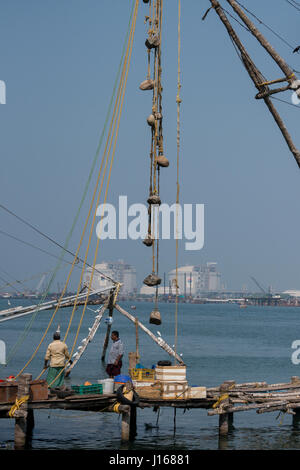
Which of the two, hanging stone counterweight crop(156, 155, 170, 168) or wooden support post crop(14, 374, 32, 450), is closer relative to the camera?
wooden support post crop(14, 374, 32, 450)

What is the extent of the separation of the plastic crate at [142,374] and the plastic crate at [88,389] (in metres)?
1.43

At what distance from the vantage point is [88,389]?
2353 cm

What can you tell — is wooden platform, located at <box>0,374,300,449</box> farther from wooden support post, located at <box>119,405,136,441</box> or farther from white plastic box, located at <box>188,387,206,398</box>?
white plastic box, located at <box>188,387,206,398</box>

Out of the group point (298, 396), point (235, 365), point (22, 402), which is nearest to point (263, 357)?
point (235, 365)

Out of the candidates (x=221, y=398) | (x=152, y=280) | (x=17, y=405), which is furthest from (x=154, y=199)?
(x=17, y=405)

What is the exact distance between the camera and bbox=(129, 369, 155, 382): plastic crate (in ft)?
81.2

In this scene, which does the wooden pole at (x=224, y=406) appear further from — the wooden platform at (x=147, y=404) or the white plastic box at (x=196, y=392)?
the white plastic box at (x=196, y=392)

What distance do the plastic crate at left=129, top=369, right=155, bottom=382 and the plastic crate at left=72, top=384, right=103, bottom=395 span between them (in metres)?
1.43

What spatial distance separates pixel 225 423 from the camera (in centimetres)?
2388

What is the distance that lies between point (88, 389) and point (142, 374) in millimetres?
2099

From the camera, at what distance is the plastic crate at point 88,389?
920 inches

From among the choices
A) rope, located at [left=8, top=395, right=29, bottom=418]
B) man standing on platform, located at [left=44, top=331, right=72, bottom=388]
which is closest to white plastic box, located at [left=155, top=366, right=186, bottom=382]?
man standing on platform, located at [left=44, top=331, right=72, bottom=388]

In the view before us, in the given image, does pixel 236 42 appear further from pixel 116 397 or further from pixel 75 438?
pixel 75 438
